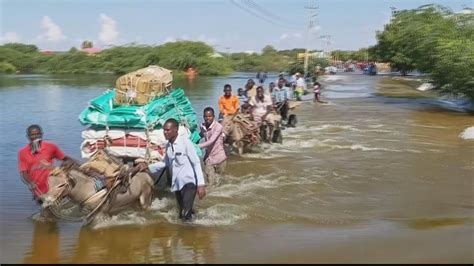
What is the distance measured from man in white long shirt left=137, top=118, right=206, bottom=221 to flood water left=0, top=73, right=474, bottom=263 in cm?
56

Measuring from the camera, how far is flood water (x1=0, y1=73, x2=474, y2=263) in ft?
20.0

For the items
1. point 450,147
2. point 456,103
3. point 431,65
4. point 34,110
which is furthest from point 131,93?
point 456,103

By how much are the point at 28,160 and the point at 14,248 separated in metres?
1.03

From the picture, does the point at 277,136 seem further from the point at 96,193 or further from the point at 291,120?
the point at 96,193

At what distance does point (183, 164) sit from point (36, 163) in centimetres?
174

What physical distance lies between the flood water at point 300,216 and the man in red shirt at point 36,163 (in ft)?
2.19

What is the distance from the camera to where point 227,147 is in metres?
12.4

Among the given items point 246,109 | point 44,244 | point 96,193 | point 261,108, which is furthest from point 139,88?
point 261,108

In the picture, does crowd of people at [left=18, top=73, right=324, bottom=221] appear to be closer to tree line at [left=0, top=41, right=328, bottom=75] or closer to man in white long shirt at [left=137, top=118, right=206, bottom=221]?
man in white long shirt at [left=137, top=118, right=206, bottom=221]

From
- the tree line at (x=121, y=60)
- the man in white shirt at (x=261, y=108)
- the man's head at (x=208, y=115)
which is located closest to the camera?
the man's head at (x=208, y=115)

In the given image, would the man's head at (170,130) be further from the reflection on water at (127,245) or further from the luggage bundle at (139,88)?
the luggage bundle at (139,88)

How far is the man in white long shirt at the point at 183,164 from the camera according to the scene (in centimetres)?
645

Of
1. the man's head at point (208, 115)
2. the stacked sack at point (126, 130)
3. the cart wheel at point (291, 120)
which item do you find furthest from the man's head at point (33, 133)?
the cart wheel at point (291, 120)

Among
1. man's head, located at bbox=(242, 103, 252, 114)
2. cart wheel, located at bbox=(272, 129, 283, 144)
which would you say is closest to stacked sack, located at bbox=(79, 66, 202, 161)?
man's head, located at bbox=(242, 103, 252, 114)
